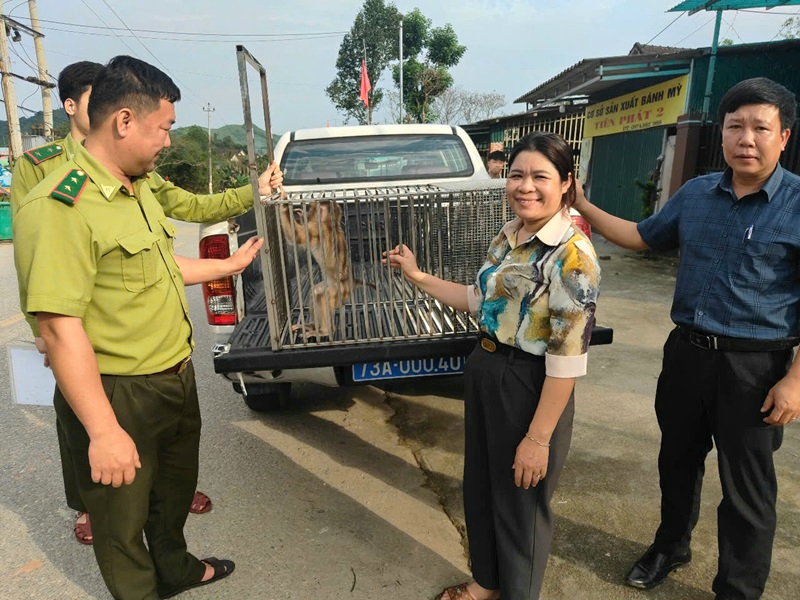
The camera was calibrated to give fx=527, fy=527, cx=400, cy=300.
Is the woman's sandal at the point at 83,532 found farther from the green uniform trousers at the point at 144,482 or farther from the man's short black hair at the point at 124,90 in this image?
the man's short black hair at the point at 124,90

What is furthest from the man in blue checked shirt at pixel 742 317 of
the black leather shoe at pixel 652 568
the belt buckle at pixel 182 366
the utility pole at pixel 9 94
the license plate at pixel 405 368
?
the utility pole at pixel 9 94

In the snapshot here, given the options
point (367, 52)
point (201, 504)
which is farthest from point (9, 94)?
point (367, 52)

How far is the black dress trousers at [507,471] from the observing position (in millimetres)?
1730

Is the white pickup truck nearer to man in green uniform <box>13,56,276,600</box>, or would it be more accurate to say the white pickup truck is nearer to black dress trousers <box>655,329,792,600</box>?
man in green uniform <box>13,56,276,600</box>

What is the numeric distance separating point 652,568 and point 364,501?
1.36 meters

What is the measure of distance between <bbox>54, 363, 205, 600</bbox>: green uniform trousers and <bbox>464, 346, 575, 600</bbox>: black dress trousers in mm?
1064

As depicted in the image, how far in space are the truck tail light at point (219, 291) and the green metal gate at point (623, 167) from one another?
9.77m

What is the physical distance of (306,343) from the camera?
253 cm

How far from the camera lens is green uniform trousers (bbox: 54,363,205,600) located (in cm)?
170

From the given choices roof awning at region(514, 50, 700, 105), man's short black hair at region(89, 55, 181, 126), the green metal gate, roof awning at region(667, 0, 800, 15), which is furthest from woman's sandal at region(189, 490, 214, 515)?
the green metal gate

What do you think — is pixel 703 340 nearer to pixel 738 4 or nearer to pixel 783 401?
pixel 783 401

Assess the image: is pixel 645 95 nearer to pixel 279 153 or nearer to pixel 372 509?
pixel 279 153

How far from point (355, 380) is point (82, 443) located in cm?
132

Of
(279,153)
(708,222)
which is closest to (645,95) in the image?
(279,153)
